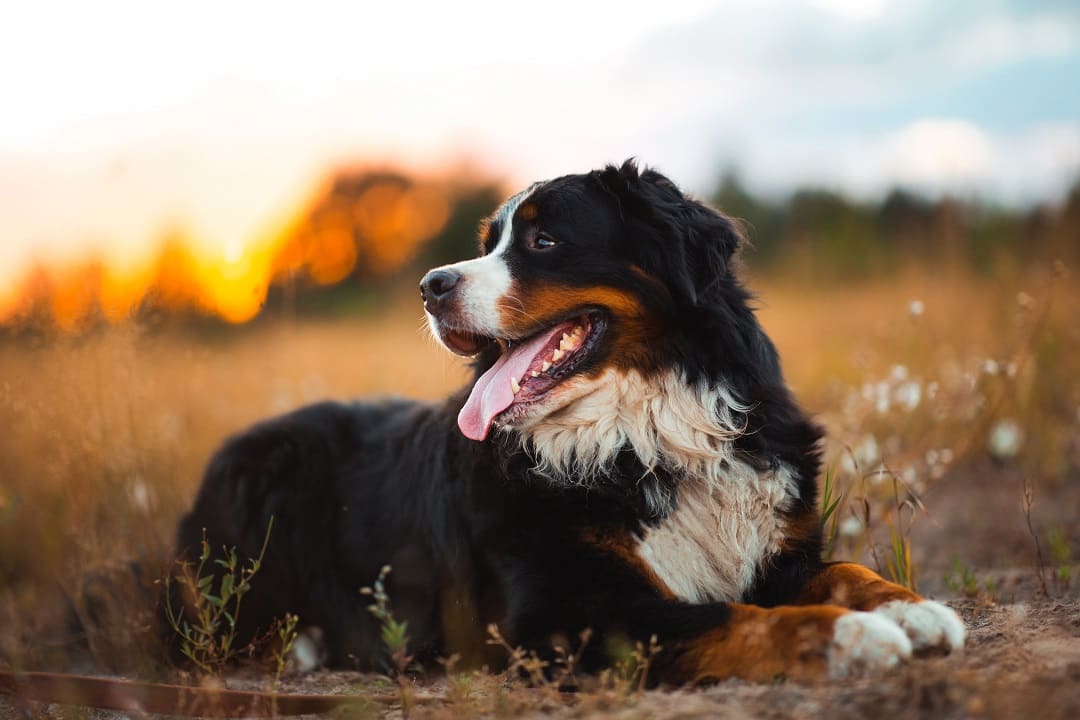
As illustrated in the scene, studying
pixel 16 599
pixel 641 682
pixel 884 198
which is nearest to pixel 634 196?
pixel 641 682

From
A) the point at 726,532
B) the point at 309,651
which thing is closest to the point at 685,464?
the point at 726,532

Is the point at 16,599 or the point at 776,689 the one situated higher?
the point at 776,689

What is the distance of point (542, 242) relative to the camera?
3637 millimetres

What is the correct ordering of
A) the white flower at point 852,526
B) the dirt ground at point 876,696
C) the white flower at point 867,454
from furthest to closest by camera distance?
the white flower at point 867,454 → the white flower at point 852,526 → the dirt ground at point 876,696

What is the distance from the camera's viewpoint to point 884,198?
46.2 ft

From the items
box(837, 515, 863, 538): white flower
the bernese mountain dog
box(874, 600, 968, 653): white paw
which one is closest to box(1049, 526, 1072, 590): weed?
box(837, 515, 863, 538): white flower

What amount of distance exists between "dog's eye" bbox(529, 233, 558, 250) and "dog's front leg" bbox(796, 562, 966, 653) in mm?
1534

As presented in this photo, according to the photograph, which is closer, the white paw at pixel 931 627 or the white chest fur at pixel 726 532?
the white paw at pixel 931 627

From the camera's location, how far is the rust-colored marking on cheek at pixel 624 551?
314 cm

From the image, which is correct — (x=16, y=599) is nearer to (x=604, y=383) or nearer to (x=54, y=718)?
(x=54, y=718)

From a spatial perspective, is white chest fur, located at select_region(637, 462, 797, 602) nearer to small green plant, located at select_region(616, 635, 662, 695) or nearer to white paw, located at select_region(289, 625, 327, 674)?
small green plant, located at select_region(616, 635, 662, 695)

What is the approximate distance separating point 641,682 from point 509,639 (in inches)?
24.8

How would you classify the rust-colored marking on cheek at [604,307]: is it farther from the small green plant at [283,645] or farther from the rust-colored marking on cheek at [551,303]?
the small green plant at [283,645]

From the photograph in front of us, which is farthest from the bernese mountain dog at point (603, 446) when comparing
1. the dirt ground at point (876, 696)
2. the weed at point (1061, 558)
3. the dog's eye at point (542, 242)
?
the weed at point (1061, 558)
